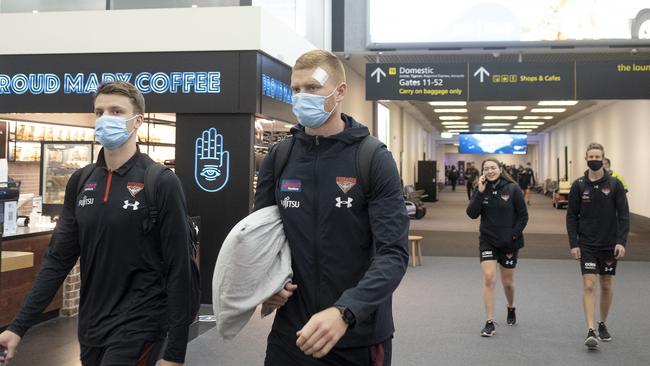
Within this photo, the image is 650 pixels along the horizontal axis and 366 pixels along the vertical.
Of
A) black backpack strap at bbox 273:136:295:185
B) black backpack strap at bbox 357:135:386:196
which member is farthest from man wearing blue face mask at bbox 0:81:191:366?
black backpack strap at bbox 357:135:386:196

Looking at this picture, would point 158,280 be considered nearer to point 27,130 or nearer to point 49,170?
point 49,170

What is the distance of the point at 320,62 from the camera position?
1.83 m

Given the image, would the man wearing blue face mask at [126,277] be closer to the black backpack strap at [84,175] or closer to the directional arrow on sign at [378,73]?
the black backpack strap at [84,175]

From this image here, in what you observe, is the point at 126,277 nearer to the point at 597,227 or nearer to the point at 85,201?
the point at 85,201

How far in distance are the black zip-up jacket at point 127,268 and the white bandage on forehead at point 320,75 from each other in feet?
2.44

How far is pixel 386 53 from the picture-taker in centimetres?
1068

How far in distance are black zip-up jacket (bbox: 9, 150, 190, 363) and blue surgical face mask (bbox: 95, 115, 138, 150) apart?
5.7 inches

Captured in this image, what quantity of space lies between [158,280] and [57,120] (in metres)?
8.42

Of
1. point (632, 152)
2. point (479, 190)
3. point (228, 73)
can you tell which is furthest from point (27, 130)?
point (632, 152)

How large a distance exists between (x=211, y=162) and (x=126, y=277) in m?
4.86

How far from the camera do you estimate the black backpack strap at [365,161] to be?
69.9 inches

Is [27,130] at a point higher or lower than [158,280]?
higher

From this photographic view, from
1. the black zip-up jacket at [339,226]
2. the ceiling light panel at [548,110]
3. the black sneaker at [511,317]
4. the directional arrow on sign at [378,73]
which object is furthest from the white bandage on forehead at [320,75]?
the ceiling light panel at [548,110]

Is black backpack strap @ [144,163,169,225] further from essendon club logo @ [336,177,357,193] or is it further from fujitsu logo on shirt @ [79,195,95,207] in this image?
essendon club logo @ [336,177,357,193]
